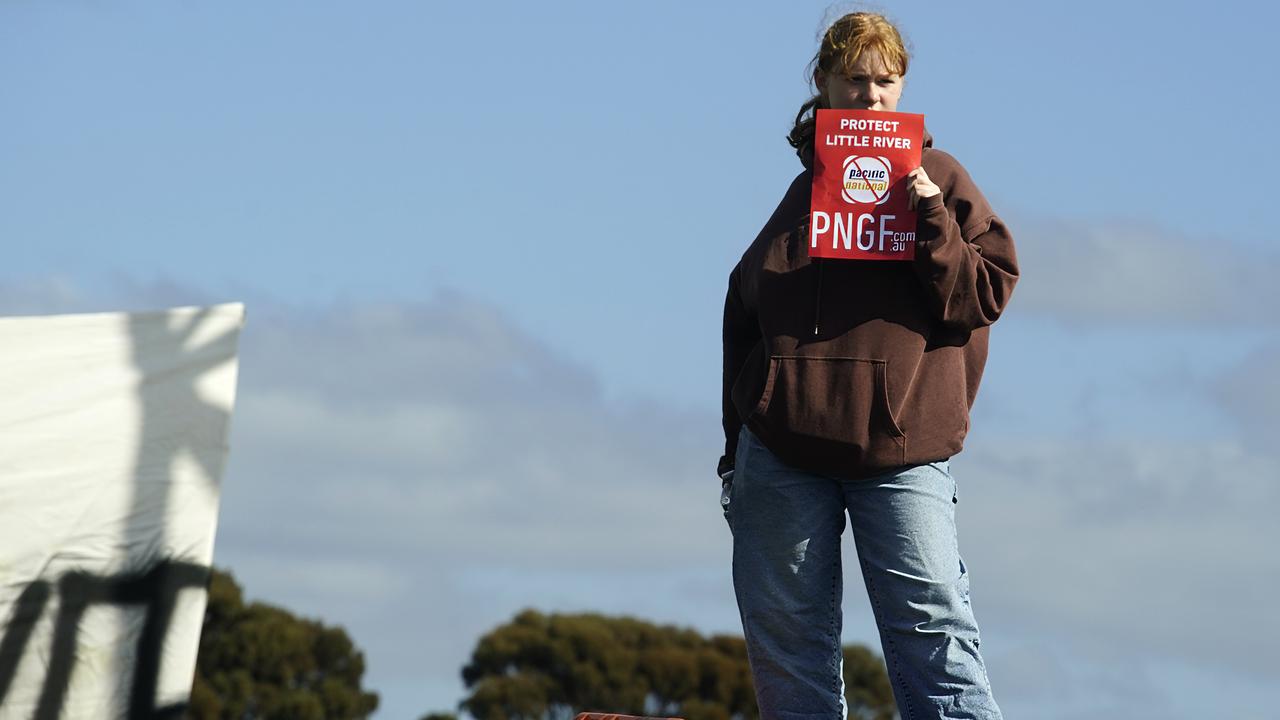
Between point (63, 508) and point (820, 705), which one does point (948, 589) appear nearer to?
point (820, 705)

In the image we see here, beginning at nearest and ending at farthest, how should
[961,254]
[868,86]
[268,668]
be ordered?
[961,254], [868,86], [268,668]

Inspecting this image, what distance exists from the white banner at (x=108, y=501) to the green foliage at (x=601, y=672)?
19.8 metres

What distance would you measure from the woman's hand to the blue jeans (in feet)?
1.52

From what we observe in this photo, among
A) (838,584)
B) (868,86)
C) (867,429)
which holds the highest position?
(868,86)

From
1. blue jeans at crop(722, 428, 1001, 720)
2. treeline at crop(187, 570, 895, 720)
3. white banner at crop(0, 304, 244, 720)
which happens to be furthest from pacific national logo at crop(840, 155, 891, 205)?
treeline at crop(187, 570, 895, 720)

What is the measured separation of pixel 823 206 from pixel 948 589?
0.70 metres

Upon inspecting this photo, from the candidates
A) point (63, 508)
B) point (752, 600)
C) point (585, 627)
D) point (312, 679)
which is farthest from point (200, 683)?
point (752, 600)

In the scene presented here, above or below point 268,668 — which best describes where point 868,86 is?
below

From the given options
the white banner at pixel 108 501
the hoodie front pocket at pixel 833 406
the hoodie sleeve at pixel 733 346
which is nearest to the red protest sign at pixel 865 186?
the hoodie front pocket at pixel 833 406

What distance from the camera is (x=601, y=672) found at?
26.9 m

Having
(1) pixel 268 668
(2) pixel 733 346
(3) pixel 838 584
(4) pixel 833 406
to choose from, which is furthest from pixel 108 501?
(1) pixel 268 668

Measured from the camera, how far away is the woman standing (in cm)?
308

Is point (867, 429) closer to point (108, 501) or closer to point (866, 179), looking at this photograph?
point (866, 179)

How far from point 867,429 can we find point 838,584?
33 cm
